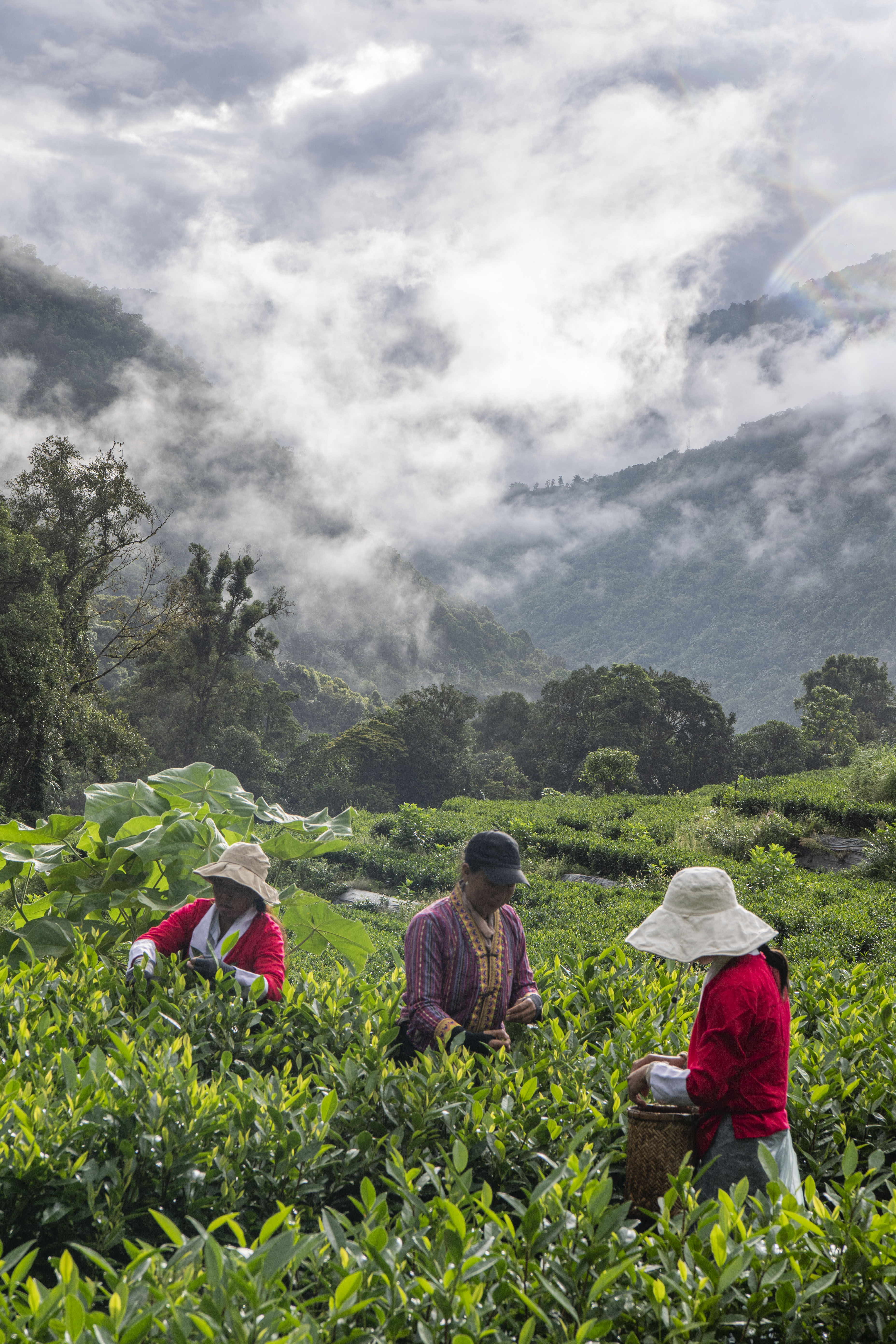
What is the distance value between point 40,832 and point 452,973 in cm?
237

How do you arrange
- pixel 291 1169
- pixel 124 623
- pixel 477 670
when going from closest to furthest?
pixel 291 1169
pixel 124 623
pixel 477 670

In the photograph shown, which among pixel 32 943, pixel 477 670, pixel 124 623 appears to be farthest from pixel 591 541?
pixel 32 943

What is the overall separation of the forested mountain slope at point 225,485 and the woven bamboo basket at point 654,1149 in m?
84.9

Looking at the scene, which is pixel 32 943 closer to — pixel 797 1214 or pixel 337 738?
pixel 797 1214

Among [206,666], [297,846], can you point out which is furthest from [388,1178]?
[206,666]

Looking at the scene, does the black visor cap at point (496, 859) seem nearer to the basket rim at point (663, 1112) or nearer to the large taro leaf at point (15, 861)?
the basket rim at point (663, 1112)

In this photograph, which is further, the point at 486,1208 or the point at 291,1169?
the point at 291,1169

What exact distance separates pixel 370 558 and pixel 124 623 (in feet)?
320

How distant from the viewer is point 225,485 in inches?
4336

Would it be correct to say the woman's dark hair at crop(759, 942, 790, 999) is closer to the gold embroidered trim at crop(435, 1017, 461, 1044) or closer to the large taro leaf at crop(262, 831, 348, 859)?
the gold embroidered trim at crop(435, 1017, 461, 1044)

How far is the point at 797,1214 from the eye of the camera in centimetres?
170

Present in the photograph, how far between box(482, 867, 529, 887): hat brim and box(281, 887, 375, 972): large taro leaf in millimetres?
1552

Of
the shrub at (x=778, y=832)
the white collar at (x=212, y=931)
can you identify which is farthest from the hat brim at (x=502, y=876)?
the shrub at (x=778, y=832)

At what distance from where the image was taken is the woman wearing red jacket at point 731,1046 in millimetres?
2111
